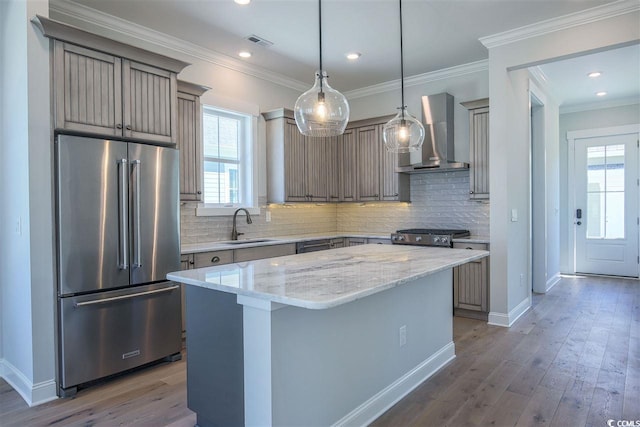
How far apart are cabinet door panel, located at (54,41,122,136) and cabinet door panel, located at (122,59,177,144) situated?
0.07 m

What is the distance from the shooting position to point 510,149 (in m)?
4.06

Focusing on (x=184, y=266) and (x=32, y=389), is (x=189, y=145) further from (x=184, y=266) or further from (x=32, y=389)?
(x=32, y=389)

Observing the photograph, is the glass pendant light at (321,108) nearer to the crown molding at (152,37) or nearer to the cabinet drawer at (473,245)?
the crown molding at (152,37)

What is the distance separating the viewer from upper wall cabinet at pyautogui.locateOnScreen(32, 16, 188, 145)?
2.66 metres

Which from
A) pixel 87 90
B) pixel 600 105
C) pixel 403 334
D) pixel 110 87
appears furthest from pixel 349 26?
pixel 600 105

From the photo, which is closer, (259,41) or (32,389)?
(32,389)

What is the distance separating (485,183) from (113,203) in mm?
3654

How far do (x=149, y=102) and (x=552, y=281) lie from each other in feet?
19.5

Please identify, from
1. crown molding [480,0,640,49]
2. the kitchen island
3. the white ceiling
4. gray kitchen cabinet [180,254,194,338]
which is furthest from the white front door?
gray kitchen cabinet [180,254,194,338]

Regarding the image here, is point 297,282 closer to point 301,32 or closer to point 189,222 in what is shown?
point 189,222

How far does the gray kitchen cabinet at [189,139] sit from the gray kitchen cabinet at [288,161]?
1.10 m

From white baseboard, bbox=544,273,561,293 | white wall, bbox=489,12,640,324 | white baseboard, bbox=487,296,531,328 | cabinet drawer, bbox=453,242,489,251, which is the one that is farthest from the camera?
white baseboard, bbox=544,273,561,293

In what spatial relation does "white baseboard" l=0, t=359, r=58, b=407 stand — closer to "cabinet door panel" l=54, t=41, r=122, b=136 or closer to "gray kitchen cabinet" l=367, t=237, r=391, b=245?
"cabinet door panel" l=54, t=41, r=122, b=136

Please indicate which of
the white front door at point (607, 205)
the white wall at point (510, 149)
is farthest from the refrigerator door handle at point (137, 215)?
the white front door at point (607, 205)
